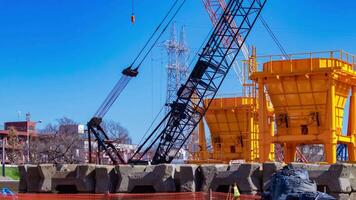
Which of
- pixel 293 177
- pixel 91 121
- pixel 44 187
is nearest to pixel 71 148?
pixel 91 121

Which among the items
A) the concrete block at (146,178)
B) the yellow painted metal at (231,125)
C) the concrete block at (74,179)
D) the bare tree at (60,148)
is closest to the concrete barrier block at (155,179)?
the concrete block at (146,178)

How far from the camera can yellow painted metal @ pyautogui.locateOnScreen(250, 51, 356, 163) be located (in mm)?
34188

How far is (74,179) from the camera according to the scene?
23.4 meters

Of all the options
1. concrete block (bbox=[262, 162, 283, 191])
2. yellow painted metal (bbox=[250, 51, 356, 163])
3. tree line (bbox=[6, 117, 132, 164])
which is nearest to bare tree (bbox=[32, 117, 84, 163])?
tree line (bbox=[6, 117, 132, 164])

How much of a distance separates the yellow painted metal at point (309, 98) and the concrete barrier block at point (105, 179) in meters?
14.0

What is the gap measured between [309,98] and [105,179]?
52.6 feet

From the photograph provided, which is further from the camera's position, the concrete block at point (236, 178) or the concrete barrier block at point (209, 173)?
the concrete barrier block at point (209, 173)

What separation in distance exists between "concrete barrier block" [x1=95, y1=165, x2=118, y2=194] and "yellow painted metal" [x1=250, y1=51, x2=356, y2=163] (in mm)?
14038

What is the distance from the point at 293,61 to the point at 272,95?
239 cm

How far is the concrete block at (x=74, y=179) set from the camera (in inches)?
911

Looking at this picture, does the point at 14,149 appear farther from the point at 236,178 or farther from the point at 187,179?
the point at 236,178

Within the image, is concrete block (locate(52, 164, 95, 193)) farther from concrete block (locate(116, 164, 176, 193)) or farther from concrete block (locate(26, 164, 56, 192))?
concrete block (locate(116, 164, 176, 193))

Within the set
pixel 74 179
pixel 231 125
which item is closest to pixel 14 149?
pixel 231 125

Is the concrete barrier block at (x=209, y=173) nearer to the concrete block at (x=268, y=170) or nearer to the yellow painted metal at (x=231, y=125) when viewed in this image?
the concrete block at (x=268, y=170)
